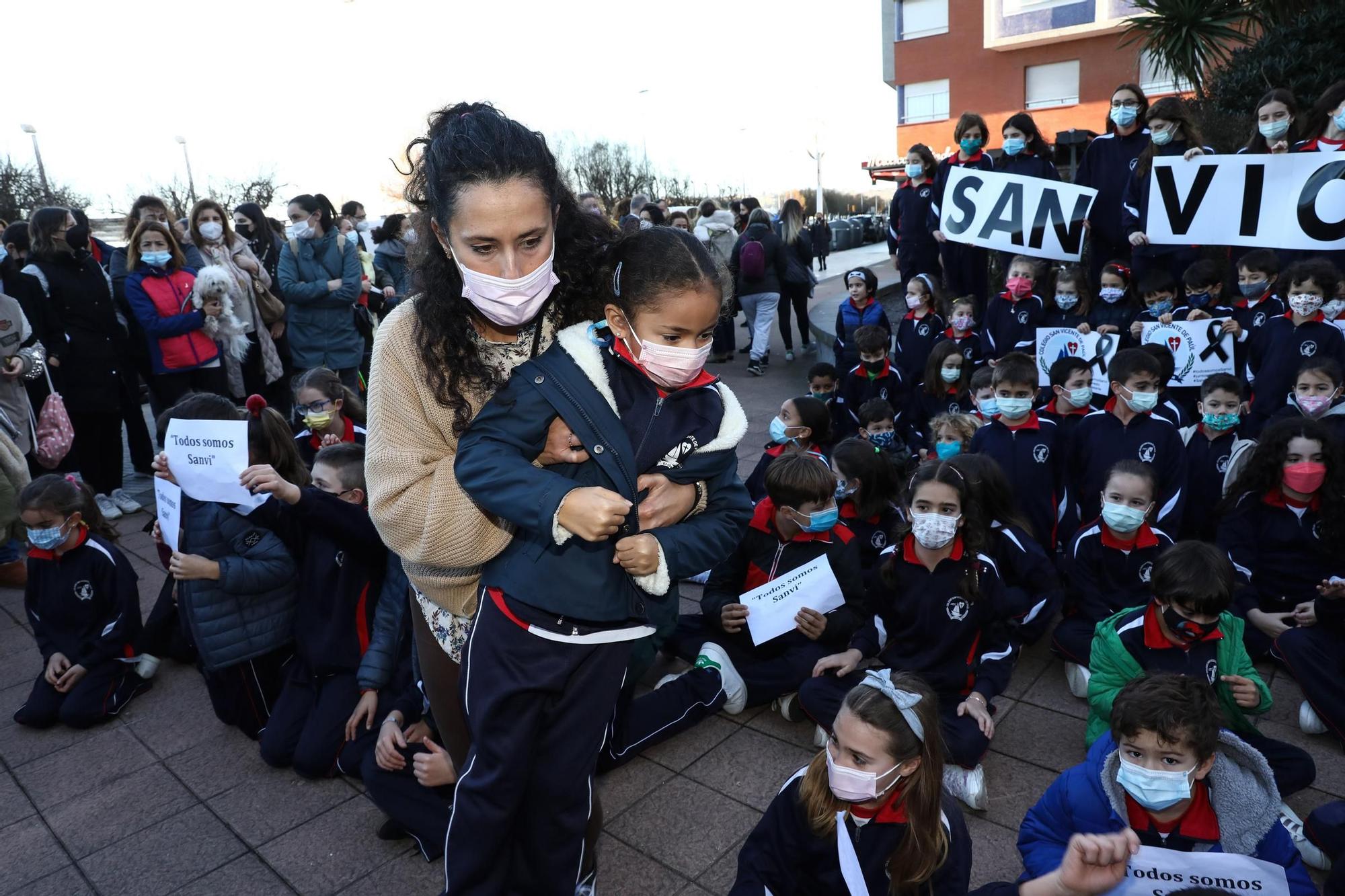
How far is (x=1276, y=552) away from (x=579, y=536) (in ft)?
12.6

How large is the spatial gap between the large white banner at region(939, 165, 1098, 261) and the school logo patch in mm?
4433

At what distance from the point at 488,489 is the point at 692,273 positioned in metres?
0.64

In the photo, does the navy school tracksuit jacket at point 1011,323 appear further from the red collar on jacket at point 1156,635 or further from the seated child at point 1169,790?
the seated child at point 1169,790

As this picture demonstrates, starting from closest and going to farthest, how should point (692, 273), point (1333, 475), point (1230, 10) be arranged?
point (692, 273) < point (1333, 475) < point (1230, 10)

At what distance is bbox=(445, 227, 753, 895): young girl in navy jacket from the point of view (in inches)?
74.5

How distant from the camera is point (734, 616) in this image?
409cm

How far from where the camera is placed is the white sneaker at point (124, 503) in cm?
712

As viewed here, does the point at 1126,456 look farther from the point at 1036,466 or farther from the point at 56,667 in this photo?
the point at 56,667

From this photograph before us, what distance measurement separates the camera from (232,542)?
386 centimetres

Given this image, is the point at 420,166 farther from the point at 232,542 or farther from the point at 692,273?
the point at 232,542

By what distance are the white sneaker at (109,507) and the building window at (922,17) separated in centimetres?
3525

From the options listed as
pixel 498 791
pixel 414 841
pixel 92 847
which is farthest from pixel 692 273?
pixel 92 847

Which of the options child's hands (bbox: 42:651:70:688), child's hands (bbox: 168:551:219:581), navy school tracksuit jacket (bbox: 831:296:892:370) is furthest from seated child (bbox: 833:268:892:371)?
child's hands (bbox: 42:651:70:688)

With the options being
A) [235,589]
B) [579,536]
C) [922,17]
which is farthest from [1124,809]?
[922,17]
